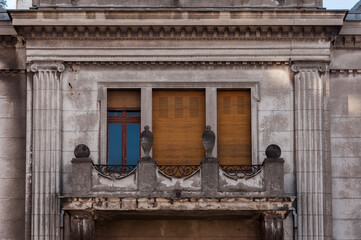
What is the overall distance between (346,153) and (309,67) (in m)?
2.76

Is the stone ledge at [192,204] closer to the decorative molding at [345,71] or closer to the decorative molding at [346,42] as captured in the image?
the decorative molding at [345,71]

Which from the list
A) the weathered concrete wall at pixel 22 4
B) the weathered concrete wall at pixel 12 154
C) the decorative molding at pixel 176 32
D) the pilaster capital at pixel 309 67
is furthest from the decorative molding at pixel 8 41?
the pilaster capital at pixel 309 67

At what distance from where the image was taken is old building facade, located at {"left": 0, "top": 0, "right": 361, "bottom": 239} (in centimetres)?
2683

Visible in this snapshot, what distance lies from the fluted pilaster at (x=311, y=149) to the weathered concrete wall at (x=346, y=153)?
484 millimetres

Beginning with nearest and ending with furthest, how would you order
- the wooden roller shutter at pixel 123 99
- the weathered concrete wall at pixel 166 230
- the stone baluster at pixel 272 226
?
the stone baluster at pixel 272 226
the weathered concrete wall at pixel 166 230
the wooden roller shutter at pixel 123 99

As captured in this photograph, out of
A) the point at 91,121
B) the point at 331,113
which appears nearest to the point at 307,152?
the point at 331,113

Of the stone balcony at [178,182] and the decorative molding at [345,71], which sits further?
the decorative molding at [345,71]

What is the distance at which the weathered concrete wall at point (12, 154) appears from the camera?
27.2 metres

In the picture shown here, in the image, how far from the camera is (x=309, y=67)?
2730 cm

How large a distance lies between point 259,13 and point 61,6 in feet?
19.2

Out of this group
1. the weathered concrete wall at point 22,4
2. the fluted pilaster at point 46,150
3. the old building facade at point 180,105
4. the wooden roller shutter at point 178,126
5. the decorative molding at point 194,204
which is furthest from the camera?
the weathered concrete wall at point 22,4

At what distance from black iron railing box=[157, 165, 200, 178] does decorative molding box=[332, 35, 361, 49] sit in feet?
18.4

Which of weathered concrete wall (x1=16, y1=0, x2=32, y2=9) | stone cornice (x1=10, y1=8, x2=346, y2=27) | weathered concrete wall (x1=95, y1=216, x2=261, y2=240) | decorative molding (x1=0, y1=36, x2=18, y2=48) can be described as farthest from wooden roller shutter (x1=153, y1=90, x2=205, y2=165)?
weathered concrete wall (x1=16, y1=0, x2=32, y2=9)

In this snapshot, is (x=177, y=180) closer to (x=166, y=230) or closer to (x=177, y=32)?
(x=166, y=230)
